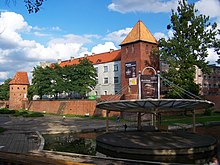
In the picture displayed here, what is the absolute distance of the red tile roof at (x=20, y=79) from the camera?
276 ft

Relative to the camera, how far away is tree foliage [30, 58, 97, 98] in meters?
62.0

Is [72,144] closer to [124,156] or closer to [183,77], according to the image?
[124,156]

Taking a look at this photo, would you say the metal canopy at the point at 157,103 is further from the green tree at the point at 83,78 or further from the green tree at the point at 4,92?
the green tree at the point at 4,92

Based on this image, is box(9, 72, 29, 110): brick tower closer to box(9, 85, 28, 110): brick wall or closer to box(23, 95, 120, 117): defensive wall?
box(9, 85, 28, 110): brick wall

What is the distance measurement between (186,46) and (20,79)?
2260 inches

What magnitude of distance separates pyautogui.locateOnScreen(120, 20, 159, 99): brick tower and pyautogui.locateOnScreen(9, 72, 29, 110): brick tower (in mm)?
38666

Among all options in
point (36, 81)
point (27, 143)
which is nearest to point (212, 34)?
point (27, 143)

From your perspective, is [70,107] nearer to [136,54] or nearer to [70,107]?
[70,107]

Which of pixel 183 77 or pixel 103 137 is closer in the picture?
pixel 103 137

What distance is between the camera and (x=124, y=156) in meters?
15.8

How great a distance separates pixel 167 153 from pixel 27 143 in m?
8.74

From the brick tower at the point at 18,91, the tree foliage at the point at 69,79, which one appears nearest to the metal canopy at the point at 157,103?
the tree foliage at the point at 69,79

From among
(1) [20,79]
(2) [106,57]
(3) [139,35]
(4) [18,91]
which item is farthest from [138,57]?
(1) [20,79]

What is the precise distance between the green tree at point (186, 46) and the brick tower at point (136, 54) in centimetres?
655
